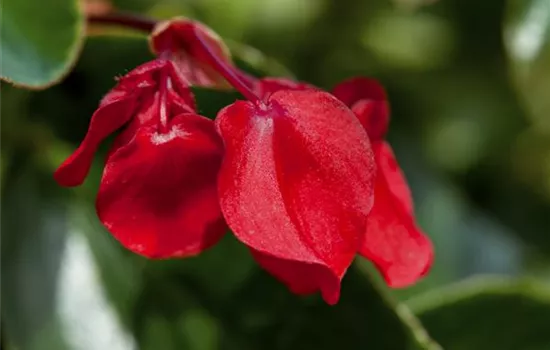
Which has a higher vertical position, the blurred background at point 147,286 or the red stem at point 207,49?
the red stem at point 207,49

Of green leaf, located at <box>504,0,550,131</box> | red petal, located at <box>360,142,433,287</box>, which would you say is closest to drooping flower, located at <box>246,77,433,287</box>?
red petal, located at <box>360,142,433,287</box>

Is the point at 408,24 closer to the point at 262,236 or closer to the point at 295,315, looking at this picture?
the point at 295,315

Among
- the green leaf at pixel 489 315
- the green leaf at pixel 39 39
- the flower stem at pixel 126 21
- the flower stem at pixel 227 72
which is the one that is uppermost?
the flower stem at pixel 227 72

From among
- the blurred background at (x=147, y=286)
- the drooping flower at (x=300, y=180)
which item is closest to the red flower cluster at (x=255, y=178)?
the drooping flower at (x=300, y=180)

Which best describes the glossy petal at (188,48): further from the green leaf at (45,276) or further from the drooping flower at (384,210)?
the green leaf at (45,276)

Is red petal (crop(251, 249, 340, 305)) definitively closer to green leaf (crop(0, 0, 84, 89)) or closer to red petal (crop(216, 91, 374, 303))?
red petal (crop(216, 91, 374, 303))

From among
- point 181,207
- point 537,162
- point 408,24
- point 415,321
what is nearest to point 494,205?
point 537,162
